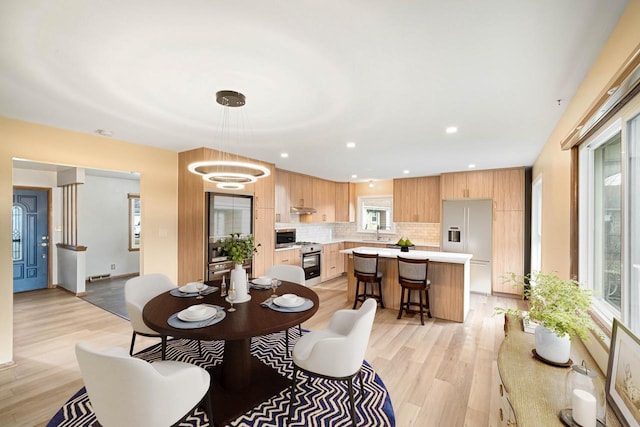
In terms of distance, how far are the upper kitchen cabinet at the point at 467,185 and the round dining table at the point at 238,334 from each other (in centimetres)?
440

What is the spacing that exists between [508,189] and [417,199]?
1781mm

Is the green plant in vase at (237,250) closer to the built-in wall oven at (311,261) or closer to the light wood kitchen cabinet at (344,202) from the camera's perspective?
the built-in wall oven at (311,261)

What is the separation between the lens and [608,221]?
1796 millimetres

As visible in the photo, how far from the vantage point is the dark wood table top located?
1.60 metres

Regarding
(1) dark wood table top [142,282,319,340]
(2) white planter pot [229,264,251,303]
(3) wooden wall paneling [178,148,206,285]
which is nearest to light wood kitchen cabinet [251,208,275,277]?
(3) wooden wall paneling [178,148,206,285]

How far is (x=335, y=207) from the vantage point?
7445mm

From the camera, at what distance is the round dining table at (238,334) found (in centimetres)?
164

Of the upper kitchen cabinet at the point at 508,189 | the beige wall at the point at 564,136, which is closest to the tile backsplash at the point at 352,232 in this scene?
the upper kitchen cabinet at the point at 508,189

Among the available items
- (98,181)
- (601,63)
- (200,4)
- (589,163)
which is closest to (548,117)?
(589,163)

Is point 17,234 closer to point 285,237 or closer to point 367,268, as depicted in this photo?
point 285,237

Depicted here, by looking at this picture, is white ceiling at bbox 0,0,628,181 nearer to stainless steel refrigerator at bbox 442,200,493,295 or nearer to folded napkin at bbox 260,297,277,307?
folded napkin at bbox 260,297,277,307

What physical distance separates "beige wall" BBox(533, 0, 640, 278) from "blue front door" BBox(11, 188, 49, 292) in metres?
8.13

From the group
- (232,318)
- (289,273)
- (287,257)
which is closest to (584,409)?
(232,318)

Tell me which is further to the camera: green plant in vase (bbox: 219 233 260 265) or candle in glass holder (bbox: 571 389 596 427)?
green plant in vase (bbox: 219 233 260 265)
